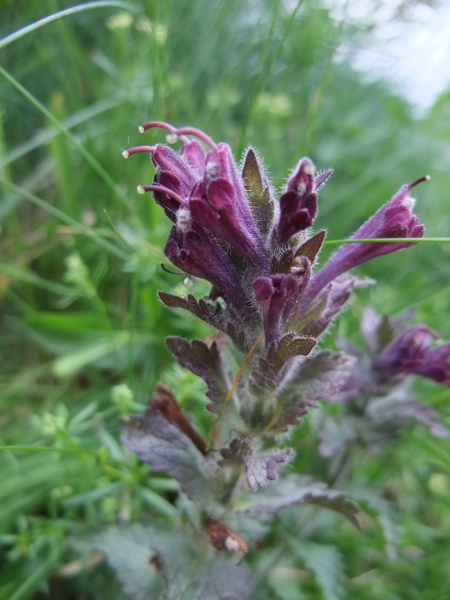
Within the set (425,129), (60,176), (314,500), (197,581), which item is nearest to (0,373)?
(60,176)

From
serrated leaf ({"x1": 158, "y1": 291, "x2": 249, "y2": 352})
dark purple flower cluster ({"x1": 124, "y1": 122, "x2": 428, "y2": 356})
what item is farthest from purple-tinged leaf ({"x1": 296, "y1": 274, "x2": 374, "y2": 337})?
serrated leaf ({"x1": 158, "y1": 291, "x2": 249, "y2": 352})

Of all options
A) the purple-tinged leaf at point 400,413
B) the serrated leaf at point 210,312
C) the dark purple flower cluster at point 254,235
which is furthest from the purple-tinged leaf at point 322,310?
the purple-tinged leaf at point 400,413

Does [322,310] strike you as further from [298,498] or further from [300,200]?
[298,498]

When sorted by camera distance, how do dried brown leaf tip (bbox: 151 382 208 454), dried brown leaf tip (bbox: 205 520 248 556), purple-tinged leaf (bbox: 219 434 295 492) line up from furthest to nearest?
dried brown leaf tip (bbox: 151 382 208 454)
dried brown leaf tip (bbox: 205 520 248 556)
purple-tinged leaf (bbox: 219 434 295 492)

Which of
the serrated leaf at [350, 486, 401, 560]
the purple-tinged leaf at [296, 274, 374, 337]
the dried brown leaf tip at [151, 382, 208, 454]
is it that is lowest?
the serrated leaf at [350, 486, 401, 560]

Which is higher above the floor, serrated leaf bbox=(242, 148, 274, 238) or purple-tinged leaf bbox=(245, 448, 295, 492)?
serrated leaf bbox=(242, 148, 274, 238)

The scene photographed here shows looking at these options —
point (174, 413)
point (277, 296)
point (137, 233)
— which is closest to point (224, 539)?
point (174, 413)

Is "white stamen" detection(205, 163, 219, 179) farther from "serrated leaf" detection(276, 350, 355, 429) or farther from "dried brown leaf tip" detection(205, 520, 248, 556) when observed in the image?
"dried brown leaf tip" detection(205, 520, 248, 556)
